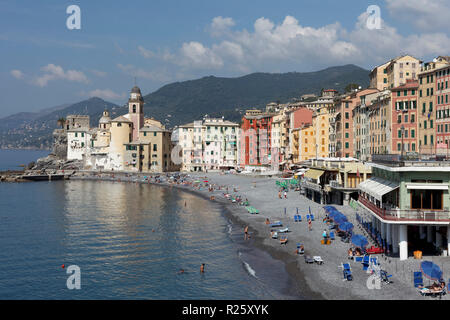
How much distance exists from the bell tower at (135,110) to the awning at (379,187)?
441 ft

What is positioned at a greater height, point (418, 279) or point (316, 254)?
point (418, 279)

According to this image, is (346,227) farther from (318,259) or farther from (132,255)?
(132,255)

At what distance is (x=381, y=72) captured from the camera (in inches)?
4134

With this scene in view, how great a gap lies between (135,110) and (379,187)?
471 feet

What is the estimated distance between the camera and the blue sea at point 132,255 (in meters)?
35.4

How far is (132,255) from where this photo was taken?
45875mm

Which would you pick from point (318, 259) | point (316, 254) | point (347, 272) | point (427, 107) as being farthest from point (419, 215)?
point (427, 107)

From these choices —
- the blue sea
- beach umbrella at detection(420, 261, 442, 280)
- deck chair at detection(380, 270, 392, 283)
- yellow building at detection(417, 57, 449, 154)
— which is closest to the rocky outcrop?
the blue sea

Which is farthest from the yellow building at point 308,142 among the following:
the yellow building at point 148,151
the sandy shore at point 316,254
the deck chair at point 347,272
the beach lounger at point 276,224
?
the deck chair at point 347,272

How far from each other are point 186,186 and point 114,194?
22380mm

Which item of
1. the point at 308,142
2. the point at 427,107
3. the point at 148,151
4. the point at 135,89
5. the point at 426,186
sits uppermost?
the point at 135,89

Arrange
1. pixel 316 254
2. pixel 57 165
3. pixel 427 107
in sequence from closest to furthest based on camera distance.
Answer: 1. pixel 316 254
2. pixel 427 107
3. pixel 57 165

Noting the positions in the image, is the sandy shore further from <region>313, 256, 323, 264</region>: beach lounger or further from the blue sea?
the blue sea
